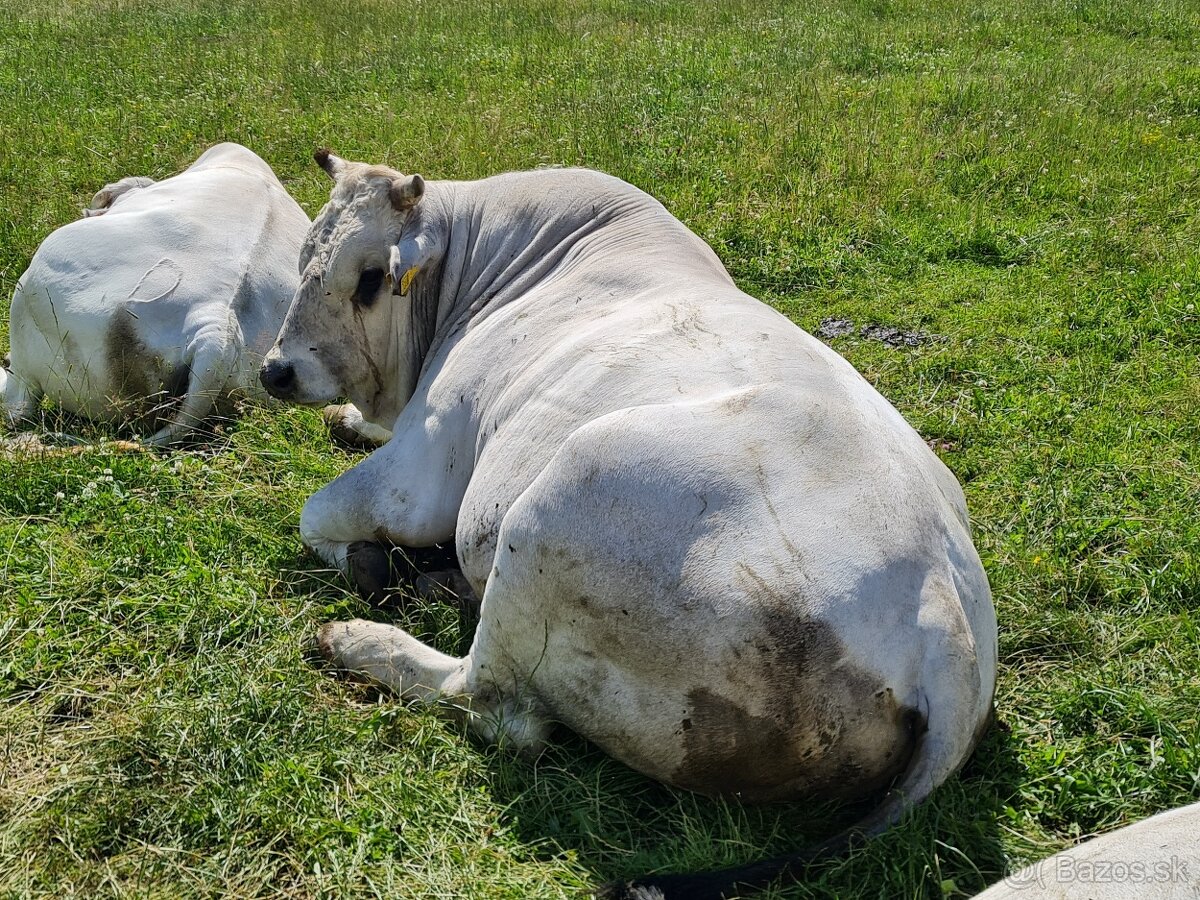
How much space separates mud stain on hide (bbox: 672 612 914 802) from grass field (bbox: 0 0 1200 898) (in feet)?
0.55

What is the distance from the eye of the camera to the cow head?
533 cm

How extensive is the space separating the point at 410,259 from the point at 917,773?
3.18 metres

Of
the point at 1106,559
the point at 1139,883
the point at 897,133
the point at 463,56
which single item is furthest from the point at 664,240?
the point at 463,56

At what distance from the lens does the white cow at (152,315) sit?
625cm

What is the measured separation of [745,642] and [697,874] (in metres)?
0.65

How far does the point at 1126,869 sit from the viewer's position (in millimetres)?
2898

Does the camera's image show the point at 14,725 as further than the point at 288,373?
No

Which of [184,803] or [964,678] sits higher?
[964,678]

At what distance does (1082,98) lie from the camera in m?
11.9

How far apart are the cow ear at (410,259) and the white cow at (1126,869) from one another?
3438mm

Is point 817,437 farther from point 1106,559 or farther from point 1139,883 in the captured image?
point 1106,559

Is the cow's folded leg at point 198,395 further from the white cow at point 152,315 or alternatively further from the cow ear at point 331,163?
the cow ear at point 331,163

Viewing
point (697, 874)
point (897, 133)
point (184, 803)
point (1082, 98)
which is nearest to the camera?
point (697, 874)

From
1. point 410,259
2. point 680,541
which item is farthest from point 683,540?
point 410,259
